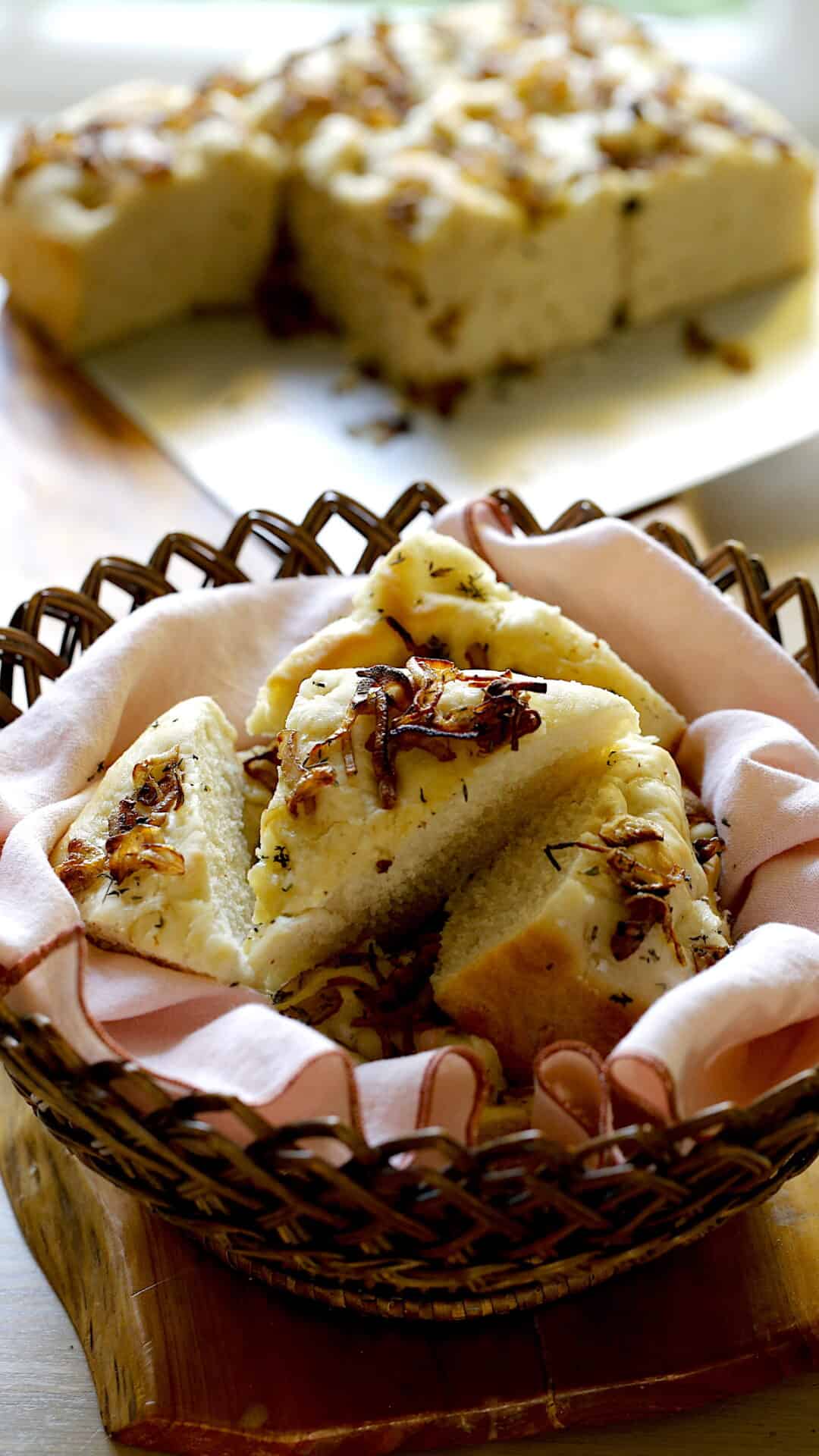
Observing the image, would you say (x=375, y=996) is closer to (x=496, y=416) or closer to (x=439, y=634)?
(x=439, y=634)

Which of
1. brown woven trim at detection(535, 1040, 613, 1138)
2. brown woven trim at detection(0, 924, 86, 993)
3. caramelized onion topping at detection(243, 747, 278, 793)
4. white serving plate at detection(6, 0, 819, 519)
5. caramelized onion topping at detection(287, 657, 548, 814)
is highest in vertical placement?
caramelized onion topping at detection(287, 657, 548, 814)

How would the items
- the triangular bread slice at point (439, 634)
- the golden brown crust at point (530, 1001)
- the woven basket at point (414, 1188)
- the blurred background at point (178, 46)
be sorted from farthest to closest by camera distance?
1. the blurred background at point (178, 46)
2. the triangular bread slice at point (439, 634)
3. the golden brown crust at point (530, 1001)
4. the woven basket at point (414, 1188)

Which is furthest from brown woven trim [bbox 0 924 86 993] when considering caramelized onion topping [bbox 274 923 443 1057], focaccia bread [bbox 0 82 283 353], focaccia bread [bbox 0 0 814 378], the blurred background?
the blurred background

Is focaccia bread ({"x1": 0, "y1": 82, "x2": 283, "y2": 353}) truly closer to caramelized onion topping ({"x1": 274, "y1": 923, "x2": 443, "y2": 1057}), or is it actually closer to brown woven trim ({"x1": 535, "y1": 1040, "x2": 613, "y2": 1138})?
caramelized onion topping ({"x1": 274, "y1": 923, "x2": 443, "y2": 1057})

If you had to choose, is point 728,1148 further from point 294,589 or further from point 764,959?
point 294,589

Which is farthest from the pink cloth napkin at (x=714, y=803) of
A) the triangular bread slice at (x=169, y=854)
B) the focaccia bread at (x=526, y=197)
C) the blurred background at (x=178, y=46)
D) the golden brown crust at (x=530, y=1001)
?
the blurred background at (x=178, y=46)

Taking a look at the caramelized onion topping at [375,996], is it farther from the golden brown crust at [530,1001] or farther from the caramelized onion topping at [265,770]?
the caramelized onion topping at [265,770]
